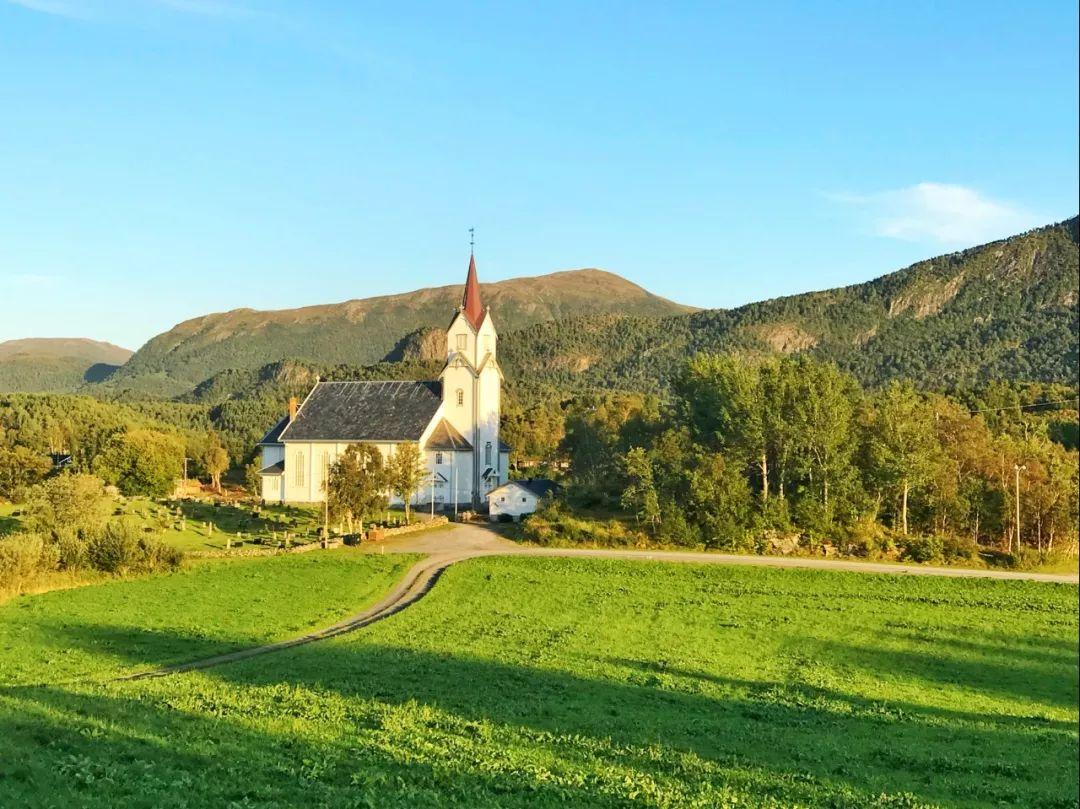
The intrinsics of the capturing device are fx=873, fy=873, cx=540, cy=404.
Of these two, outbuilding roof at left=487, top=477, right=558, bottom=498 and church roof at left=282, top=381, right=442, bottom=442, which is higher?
church roof at left=282, top=381, right=442, bottom=442

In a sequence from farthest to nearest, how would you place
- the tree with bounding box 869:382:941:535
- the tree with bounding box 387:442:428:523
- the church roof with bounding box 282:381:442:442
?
1. the church roof with bounding box 282:381:442:442
2. the tree with bounding box 387:442:428:523
3. the tree with bounding box 869:382:941:535

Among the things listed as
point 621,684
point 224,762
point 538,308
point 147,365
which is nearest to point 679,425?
point 621,684

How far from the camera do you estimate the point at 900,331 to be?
127 meters

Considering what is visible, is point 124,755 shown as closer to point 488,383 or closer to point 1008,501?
point 1008,501

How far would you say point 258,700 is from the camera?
14.3m

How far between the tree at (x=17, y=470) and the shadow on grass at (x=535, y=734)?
37910mm

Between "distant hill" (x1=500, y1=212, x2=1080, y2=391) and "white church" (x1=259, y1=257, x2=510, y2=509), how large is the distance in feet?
135

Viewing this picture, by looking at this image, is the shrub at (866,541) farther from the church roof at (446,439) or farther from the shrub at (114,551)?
the shrub at (114,551)

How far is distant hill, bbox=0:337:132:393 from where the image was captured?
52188mm

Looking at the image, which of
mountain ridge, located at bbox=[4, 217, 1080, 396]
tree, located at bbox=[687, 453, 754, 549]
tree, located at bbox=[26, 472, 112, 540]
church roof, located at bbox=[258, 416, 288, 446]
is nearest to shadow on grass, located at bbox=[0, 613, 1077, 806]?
tree, located at bbox=[26, 472, 112, 540]

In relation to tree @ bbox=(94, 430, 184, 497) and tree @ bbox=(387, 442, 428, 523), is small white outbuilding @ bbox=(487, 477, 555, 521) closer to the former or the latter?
tree @ bbox=(387, 442, 428, 523)

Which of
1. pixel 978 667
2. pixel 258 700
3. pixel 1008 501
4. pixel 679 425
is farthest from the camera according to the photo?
pixel 679 425

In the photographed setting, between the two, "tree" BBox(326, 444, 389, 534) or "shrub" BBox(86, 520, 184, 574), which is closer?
"shrub" BBox(86, 520, 184, 574)

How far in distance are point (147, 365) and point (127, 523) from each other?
56.1 meters
